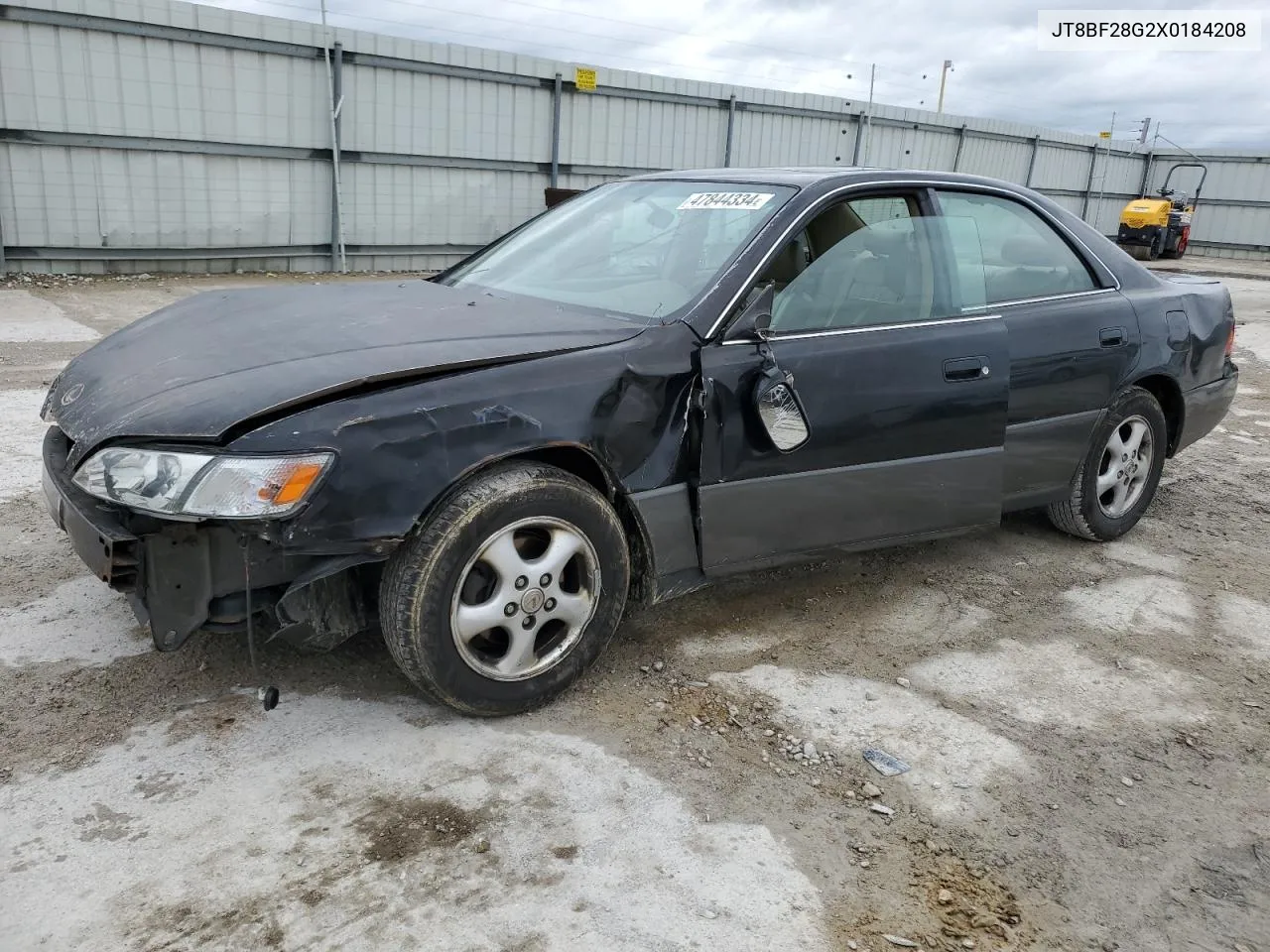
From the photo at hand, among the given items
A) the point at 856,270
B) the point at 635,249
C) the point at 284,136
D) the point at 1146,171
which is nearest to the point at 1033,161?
the point at 1146,171

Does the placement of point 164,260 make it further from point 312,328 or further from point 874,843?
point 874,843

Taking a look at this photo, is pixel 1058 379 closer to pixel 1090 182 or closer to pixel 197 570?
pixel 197 570

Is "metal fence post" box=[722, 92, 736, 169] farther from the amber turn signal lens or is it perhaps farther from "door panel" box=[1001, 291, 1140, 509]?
the amber turn signal lens

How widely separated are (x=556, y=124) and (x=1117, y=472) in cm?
1171

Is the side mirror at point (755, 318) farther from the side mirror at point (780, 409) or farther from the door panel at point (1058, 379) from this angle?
the door panel at point (1058, 379)

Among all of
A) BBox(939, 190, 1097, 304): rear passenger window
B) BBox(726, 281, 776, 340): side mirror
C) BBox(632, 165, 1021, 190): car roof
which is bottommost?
BBox(726, 281, 776, 340): side mirror

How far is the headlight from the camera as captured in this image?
2.32 m

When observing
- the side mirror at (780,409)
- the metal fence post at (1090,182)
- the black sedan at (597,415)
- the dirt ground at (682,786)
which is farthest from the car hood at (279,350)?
the metal fence post at (1090,182)

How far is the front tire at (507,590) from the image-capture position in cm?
255

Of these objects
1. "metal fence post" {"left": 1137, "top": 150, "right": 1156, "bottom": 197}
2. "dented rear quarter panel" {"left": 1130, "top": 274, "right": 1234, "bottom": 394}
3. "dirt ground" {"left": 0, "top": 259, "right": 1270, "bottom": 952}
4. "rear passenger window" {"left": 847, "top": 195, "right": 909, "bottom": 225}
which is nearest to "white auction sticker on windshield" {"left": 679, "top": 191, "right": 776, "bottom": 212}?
"rear passenger window" {"left": 847, "top": 195, "right": 909, "bottom": 225}

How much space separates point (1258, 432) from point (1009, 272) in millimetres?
4103

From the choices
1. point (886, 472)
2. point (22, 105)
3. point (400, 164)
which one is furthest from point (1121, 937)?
point (400, 164)

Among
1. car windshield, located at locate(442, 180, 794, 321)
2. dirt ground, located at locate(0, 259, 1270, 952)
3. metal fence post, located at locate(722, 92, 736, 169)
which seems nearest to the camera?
dirt ground, located at locate(0, 259, 1270, 952)

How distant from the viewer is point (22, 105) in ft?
33.7
